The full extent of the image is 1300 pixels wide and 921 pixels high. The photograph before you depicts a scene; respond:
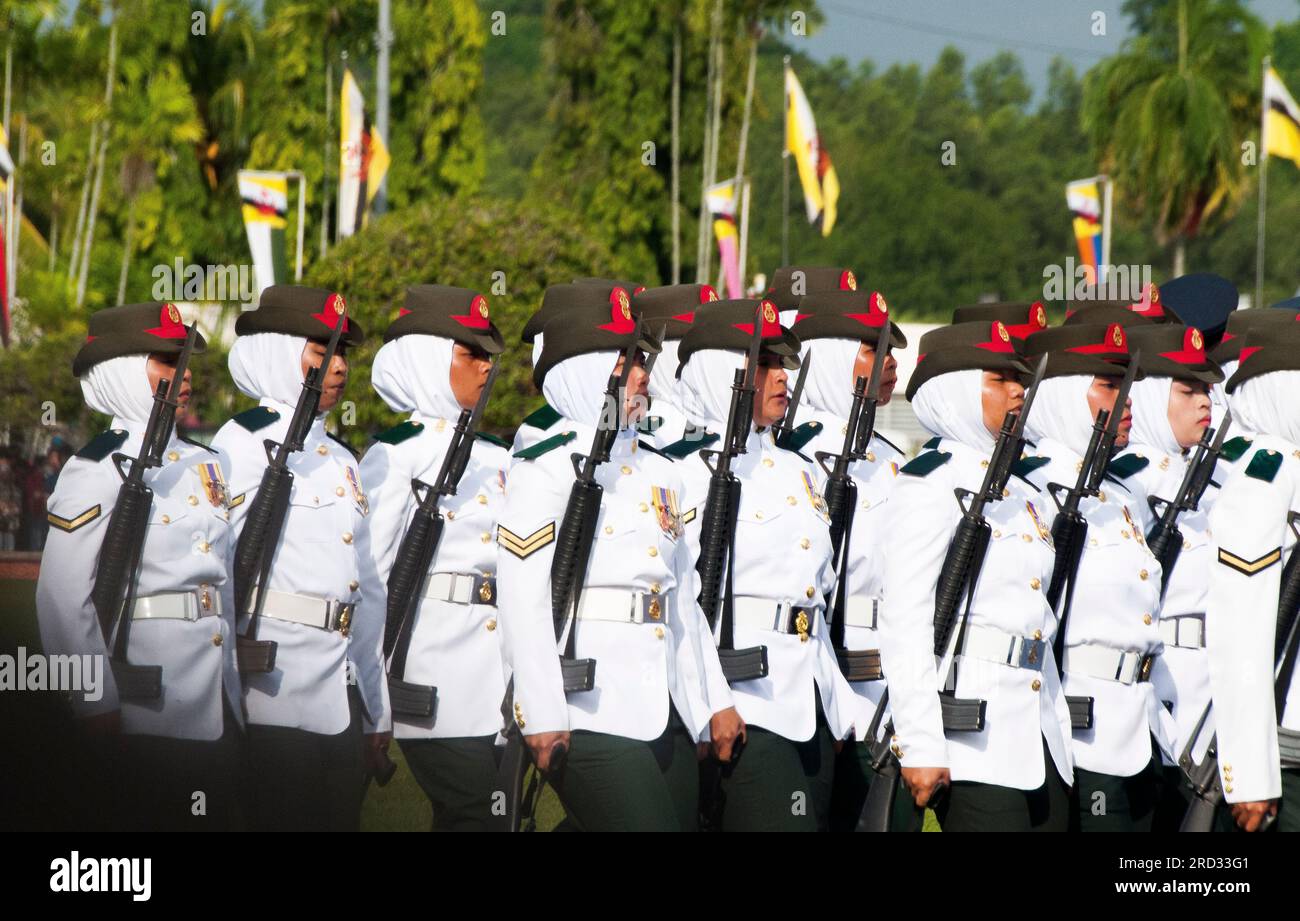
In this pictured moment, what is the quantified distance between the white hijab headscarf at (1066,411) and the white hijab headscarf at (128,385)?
2.65 m

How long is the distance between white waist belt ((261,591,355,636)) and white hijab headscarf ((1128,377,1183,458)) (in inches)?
106

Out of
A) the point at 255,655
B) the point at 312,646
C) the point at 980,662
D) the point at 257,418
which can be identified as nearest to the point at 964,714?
the point at 980,662

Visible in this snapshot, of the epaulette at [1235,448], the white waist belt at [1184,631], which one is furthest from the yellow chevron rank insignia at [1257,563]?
the white waist belt at [1184,631]

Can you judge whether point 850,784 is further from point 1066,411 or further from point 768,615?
point 1066,411

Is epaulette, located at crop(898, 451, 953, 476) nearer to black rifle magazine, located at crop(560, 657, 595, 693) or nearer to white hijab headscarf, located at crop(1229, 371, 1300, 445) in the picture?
white hijab headscarf, located at crop(1229, 371, 1300, 445)

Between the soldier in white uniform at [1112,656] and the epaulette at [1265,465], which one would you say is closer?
the epaulette at [1265,465]

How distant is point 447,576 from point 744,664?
1184mm

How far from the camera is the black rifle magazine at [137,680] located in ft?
18.0

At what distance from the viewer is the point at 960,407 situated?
538 cm

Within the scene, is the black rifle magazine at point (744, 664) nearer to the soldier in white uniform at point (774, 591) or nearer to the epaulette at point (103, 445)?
the soldier in white uniform at point (774, 591)

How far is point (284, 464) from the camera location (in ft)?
19.2

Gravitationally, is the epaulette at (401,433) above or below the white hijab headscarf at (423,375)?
below

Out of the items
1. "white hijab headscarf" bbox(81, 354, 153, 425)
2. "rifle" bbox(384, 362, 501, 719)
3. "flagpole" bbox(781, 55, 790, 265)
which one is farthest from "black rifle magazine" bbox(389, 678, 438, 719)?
"flagpole" bbox(781, 55, 790, 265)

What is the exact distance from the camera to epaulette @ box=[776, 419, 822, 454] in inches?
247
